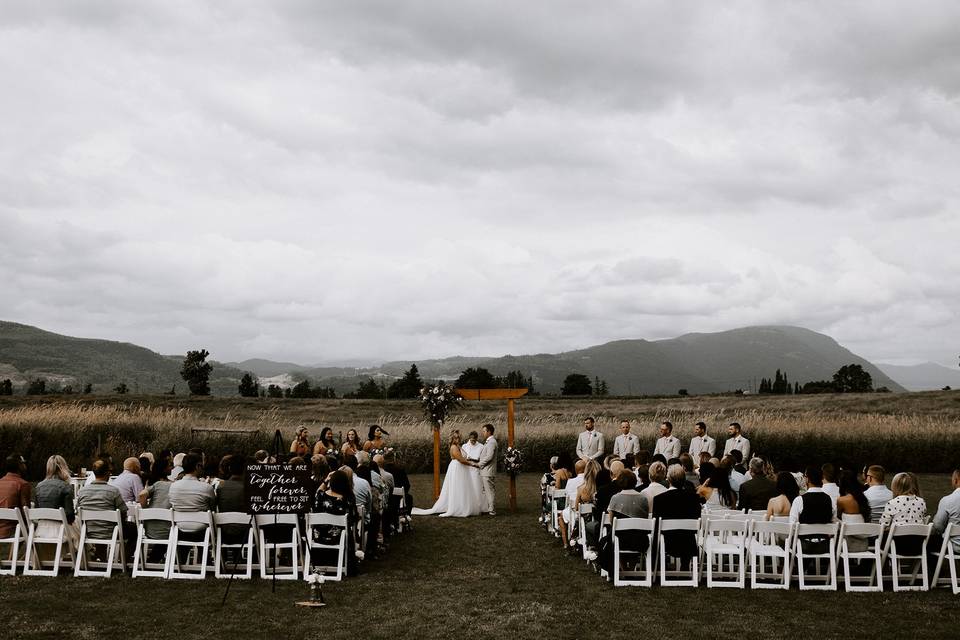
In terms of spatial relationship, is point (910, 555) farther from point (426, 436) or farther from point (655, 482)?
point (426, 436)

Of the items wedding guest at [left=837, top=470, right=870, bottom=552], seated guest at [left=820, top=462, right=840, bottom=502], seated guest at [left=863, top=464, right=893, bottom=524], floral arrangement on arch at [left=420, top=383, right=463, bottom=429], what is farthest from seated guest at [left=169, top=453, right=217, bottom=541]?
floral arrangement on arch at [left=420, top=383, right=463, bottom=429]

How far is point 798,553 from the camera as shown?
8.70 meters

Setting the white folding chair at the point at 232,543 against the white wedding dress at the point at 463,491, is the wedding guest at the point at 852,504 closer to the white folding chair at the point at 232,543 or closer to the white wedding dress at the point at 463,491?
the white folding chair at the point at 232,543

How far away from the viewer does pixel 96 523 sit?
941 centimetres

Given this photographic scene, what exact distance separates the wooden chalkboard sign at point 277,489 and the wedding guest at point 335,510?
505 millimetres

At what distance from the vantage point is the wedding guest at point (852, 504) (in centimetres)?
888

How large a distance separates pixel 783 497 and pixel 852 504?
29.5 inches

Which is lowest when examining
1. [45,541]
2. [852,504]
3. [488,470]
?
[45,541]

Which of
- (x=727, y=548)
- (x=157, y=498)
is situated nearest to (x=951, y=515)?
(x=727, y=548)

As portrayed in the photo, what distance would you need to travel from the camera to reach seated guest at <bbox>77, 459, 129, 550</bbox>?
30.5ft

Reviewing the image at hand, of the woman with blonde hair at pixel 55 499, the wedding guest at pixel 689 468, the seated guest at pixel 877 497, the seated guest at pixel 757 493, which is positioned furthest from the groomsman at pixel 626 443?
the woman with blonde hair at pixel 55 499

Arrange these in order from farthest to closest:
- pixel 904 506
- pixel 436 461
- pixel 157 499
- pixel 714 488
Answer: pixel 436 461
pixel 714 488
pixel 157 499
pixel 904 506

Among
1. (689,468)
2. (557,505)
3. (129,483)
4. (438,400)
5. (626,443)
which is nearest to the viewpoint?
(129,483)

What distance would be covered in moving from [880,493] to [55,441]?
2178 centimetres
